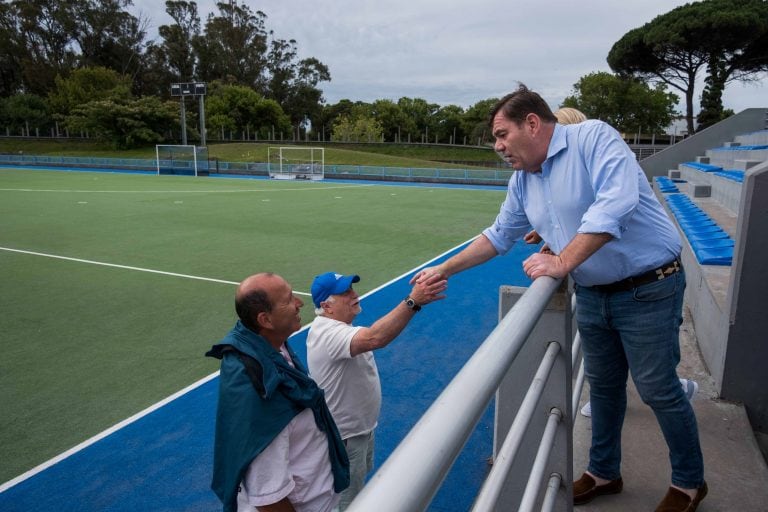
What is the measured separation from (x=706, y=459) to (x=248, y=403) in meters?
2.59

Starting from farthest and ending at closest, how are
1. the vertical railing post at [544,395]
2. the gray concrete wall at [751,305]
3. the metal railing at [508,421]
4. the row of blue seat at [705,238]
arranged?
the row of blue seat at [705,238], the gray concrete wall at [751,305], the vertical railing post at [544,395], the metal railing at [508,421]

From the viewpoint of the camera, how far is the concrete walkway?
2.83m

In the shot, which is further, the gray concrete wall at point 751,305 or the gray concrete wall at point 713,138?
the gray concrete wall at point 713,138

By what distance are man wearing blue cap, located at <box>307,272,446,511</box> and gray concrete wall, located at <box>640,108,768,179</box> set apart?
22.2m

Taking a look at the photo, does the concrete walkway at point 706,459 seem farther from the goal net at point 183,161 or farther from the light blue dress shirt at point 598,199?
the goal net at point 183,161

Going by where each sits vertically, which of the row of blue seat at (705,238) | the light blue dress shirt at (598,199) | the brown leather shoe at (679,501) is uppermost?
the light blue dress shirt at (598,199)

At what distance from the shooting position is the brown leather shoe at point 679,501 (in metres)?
2.66

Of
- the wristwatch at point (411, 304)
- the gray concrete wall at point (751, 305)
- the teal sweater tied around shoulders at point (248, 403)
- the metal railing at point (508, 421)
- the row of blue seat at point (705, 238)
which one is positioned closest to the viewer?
the metal railing at point (508, 421)

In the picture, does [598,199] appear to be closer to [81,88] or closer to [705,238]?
[705,238]

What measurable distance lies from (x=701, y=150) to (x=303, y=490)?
24.2 meters

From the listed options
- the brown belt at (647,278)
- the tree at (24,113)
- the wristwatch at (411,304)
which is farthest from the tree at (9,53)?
the brown belt at (647,278)

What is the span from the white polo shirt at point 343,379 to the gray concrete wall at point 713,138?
22.2m

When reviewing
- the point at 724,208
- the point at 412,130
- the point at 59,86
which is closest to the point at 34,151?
the point at 59,86

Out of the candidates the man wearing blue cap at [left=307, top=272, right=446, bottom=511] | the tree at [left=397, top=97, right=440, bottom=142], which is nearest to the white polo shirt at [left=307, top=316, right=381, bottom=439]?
the man wearing blue cap at [left=307, top=272, right=446, bottom=511]
